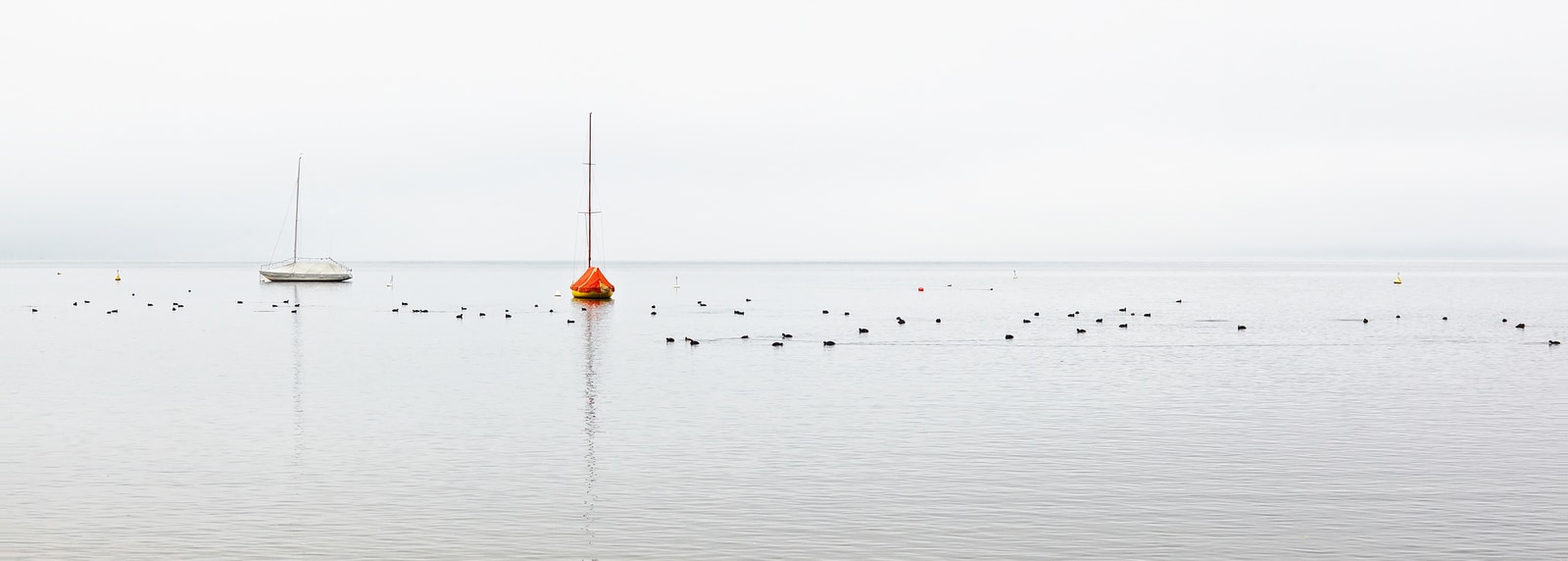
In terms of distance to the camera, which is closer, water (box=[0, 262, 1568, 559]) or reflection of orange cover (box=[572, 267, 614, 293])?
water (box=[0, 262, 1568, 559])

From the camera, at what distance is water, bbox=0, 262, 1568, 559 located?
2356 centimetres

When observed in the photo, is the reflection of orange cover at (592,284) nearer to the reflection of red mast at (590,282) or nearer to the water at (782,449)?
the reflection of red mast at (590,282)

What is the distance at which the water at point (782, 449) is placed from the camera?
77.3 ft

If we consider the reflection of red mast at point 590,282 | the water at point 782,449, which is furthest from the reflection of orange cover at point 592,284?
the water at point 782,449

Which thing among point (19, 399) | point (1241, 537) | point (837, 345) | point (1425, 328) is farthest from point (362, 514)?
point (1425, 328)

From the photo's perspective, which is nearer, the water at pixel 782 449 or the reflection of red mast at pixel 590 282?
the water at pixel 782 449

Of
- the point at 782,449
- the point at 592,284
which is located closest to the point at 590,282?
the point at 592,284

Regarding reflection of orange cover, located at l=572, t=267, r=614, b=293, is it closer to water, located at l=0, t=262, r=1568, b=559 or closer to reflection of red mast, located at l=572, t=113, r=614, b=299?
reflection of red mast, located at l=572, t=113, r=614, b=299

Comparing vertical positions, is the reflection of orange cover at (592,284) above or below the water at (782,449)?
above

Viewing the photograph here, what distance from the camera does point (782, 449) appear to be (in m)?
34.2

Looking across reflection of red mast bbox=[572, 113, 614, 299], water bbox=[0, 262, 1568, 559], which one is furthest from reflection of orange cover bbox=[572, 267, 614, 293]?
water bbox=[0, 262, 1568, 559]

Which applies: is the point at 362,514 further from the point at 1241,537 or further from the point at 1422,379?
the point at 1422,379

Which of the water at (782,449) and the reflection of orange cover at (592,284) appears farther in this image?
the reflection of orange cover at (592,284)

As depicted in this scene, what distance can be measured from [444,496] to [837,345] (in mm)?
48690
